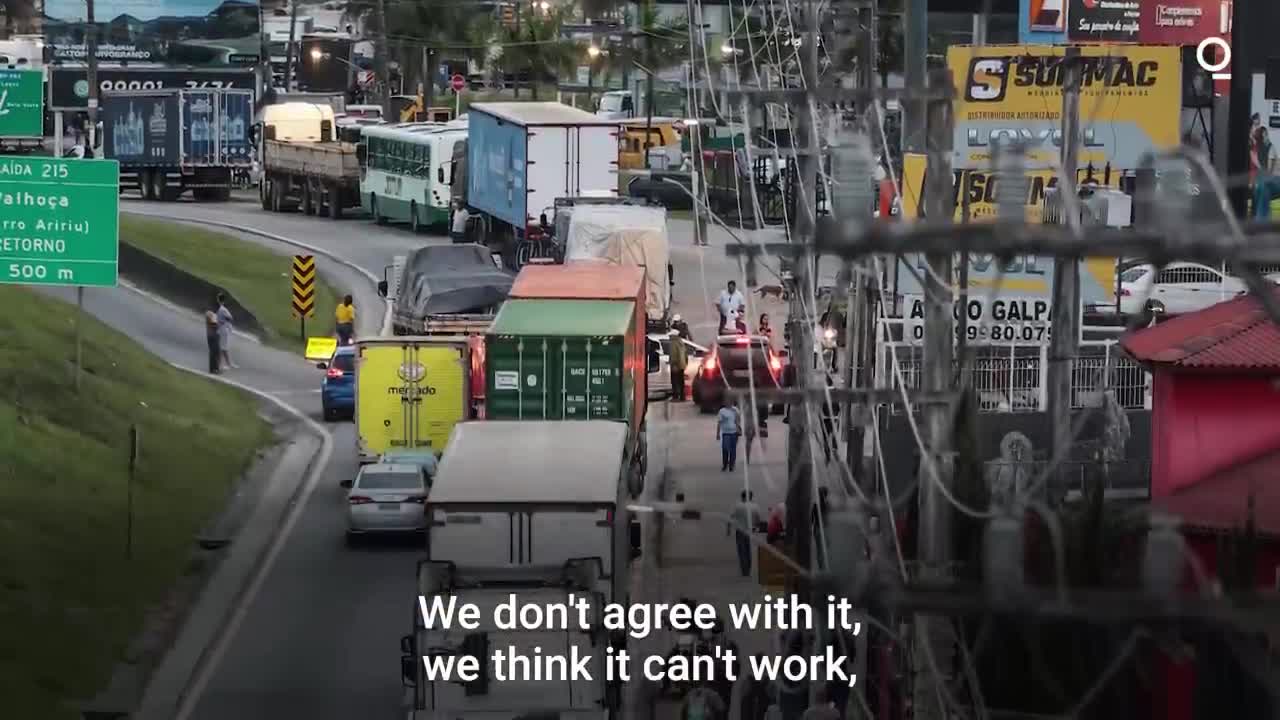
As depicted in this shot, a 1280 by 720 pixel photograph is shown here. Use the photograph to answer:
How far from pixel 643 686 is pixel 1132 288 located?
21162 millimetres

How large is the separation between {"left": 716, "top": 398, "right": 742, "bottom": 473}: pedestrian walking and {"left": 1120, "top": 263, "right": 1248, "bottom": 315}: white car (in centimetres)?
858

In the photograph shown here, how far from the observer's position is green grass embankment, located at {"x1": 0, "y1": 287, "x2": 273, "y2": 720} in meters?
27.8

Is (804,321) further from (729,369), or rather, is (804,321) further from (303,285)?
(303,285)

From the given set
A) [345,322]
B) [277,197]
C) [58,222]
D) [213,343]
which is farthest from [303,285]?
[277,197]

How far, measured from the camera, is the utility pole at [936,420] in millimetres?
15906

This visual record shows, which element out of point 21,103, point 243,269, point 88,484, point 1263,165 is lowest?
point 88,484

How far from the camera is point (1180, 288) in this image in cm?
4550

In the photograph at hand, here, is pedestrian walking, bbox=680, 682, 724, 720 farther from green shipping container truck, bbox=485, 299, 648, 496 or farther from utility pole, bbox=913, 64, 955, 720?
green shipping container truck, bbox=485, 299, 648, 496

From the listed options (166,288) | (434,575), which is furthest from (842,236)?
(166,288)

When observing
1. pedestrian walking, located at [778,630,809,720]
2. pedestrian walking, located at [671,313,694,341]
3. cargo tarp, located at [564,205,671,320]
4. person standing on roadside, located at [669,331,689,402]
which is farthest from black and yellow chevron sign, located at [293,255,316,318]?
pedestrian walking, located at [778,630,809,720]

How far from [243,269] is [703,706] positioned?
38130mm

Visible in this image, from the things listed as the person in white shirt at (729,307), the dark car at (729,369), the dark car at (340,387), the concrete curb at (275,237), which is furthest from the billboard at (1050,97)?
the concrete curb at (275,237)

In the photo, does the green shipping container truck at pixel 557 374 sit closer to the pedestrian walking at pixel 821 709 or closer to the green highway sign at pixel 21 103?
the green highway sign at pixel 21 103

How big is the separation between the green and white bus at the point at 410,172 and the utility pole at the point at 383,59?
57.7ft
